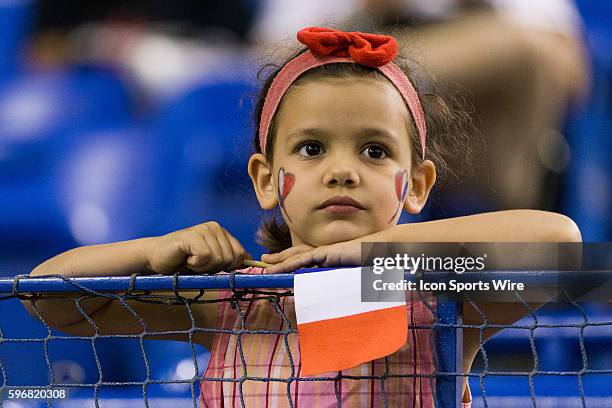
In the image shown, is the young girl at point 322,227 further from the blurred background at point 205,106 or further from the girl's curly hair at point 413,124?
the blurred background at point 205,106

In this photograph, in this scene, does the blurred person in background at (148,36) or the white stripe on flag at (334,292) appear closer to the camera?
the white stripe on flag at (334,292)

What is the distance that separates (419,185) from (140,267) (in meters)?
0.35

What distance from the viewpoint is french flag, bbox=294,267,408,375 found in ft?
2.26

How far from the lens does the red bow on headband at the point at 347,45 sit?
38.5 inches

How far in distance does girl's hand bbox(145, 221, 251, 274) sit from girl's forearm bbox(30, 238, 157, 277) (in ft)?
0.05

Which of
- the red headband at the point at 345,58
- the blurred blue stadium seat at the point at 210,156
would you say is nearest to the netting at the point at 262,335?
the red headband at the point at 345,58

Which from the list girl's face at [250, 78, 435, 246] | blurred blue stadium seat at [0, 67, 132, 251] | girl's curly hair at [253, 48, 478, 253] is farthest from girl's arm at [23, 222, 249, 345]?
blurred blue stadium seat at [0, 67, 132, 251]

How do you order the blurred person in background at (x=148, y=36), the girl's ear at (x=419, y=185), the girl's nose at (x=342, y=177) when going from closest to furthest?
the girl's nose at (x=342, y=177) → the girl's ear at (x=419, y=185) → the blurred person in background at (x=148, y=36)

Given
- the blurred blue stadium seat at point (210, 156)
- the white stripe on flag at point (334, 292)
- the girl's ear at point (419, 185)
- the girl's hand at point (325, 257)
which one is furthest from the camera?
the blurred blue stadium seat at point (210, 156)

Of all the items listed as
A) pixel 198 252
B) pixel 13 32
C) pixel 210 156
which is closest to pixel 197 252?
pixel 198 252

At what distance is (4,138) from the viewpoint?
5.63 ft

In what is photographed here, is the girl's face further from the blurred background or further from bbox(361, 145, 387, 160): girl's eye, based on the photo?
the blurred background

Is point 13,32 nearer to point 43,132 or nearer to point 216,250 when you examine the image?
point 43,132

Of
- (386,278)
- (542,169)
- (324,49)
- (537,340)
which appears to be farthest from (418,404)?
(542,169)
